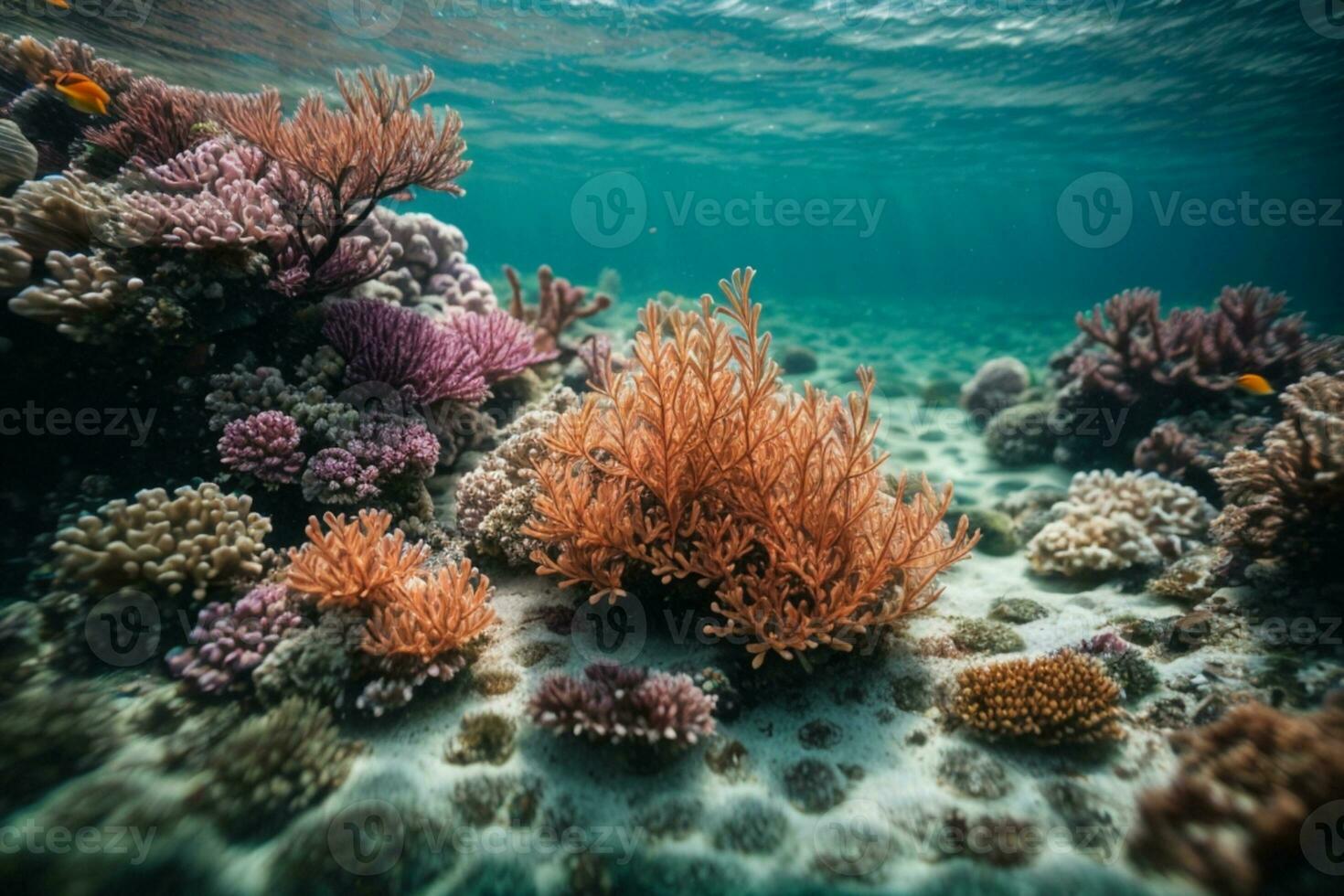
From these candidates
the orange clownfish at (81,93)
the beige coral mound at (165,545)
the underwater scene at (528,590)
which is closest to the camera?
the underwater scene at (528,590)

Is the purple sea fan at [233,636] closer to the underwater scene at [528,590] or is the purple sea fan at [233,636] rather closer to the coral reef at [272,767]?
the underwater scene at [528,590]

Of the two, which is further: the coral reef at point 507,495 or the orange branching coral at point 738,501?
the coral reef at point 507,495

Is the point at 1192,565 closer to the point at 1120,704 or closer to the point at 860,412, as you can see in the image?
the point at 1120,704

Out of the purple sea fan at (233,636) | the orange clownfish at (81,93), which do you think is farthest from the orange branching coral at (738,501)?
the orange clownfish at (81,93)

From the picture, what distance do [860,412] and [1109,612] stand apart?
3693 mm

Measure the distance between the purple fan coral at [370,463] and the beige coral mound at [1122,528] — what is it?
23.3 ft

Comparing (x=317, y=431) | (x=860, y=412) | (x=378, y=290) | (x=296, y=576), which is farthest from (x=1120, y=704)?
(x=378, y=290)

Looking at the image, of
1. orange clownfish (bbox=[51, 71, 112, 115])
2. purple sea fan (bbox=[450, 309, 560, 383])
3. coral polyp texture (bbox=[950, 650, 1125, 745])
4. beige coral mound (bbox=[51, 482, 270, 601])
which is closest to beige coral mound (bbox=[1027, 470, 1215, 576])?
coral polyp texture (bbox=[950, 650, 1125, 745])

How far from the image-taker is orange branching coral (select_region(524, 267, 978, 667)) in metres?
4.13

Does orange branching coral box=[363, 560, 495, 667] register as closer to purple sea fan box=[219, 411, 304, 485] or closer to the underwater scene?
the underwater scene

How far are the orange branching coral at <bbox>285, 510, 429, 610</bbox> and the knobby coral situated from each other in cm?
734

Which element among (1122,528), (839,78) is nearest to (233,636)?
(1122,528)

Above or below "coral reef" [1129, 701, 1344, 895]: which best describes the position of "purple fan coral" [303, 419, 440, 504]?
Result: above

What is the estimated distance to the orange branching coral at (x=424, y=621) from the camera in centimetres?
407
